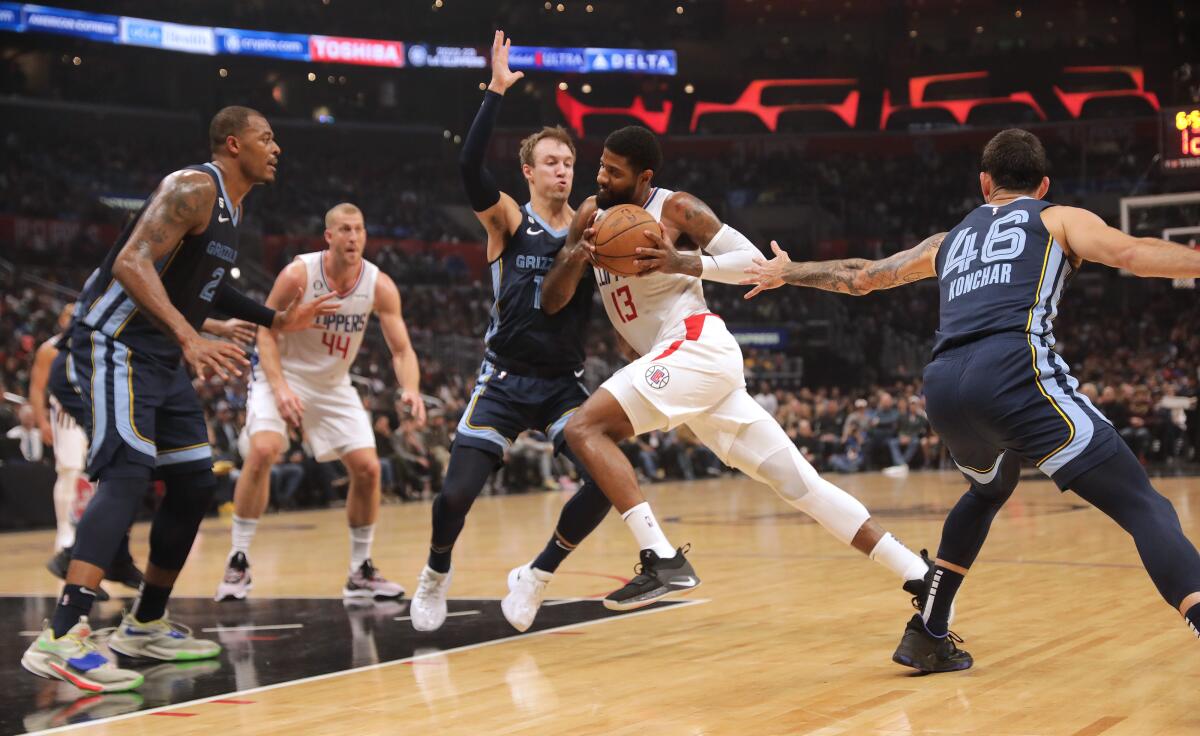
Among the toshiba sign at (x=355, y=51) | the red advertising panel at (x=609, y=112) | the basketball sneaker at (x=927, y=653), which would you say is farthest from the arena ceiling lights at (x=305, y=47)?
the basketball sneaker at (x=927, y=653)

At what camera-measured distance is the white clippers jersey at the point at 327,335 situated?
7207 mm

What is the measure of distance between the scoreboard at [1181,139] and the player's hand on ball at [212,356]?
1763 centimetres

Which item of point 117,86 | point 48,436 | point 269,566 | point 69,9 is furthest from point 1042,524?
point 117,86

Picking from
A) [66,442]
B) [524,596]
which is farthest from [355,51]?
[524,596]

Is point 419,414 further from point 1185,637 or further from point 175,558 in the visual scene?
point 1185,637

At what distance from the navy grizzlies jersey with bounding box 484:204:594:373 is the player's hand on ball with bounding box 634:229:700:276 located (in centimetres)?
95

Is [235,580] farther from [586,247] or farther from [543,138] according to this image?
[586,247]

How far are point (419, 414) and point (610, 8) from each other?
34.1 m

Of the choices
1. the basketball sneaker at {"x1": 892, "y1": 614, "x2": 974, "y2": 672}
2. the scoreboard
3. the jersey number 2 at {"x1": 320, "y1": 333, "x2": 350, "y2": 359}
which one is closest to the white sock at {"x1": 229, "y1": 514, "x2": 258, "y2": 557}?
the jersey number 2 at {"x1": 320, "y1": 333, "x2": 350, "y2": 359}

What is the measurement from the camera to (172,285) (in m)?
4.94

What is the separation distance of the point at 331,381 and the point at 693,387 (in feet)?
10.3

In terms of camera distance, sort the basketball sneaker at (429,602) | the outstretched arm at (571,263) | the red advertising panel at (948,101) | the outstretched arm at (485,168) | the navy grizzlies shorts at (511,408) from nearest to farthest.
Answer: the outstretched arm at (571,263) < the outstretched arm at (485,168) < the basketball sneaker at (429,602) < the navy grizzlies shorts at (511,408) < the red advertising panel at (948,101)

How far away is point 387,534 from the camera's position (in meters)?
11.3

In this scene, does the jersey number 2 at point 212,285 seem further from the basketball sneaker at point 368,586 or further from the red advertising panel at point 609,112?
the red advertising panel at point 609,112
